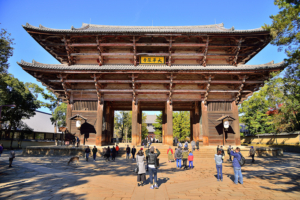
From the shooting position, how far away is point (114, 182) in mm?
7848

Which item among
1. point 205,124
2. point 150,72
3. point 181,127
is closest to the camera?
point 150,72

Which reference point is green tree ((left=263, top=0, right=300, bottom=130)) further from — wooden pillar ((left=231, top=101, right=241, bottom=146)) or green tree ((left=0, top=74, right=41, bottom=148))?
green tree ((left=0, top=74, right=41, bottom=148))


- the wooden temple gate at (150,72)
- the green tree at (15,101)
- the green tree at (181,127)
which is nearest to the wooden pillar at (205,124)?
the wooden temple gate at (150,72)

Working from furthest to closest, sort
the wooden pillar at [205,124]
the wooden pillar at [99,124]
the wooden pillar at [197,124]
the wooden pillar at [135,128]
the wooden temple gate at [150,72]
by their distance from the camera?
the wooden pillar at [197,124] < the wooden pillar at [135,128] < the wooden pillar at [205,124] < the wooden pillar at [99,124] < the wooden temple gate at [150,72]

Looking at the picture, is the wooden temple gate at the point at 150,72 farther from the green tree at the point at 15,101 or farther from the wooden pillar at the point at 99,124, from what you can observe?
the green tree at the point at 15,101

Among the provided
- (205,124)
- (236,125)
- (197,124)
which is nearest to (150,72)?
(205,124)

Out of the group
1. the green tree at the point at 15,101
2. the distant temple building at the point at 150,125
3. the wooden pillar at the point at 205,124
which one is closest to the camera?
the wooden pillar at the point at 205,124

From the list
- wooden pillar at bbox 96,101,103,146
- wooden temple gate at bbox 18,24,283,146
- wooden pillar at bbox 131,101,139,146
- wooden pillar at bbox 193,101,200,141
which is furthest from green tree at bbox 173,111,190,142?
wooden pillar at bbox 96,101,103,146

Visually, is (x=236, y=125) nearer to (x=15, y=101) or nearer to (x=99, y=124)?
(x=99, y=124)

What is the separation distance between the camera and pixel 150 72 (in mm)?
17938

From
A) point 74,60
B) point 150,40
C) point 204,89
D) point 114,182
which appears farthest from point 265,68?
point 74,60

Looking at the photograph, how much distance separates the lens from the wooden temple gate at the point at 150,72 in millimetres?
17828

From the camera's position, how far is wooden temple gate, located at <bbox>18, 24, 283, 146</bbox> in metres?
17.8

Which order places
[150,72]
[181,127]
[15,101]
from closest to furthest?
[150,72] → [15,101] → [181,127]
